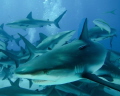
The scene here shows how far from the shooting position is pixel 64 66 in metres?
1.55

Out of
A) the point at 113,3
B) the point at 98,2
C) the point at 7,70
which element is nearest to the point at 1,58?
the point at 7,70

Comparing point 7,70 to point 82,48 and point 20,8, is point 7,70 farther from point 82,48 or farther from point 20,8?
point 20,8

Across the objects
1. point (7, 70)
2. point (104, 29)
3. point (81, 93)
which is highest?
point (104, 29)

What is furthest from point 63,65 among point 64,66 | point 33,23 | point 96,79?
point 33,23

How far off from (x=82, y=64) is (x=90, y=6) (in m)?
64.8

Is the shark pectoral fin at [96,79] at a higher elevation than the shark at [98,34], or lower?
higher

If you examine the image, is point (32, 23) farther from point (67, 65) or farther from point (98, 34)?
point (67, 65)

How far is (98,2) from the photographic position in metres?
59.8

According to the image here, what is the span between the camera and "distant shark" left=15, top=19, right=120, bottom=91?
1.41 metres

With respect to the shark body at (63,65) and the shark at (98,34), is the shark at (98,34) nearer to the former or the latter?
the shark at (98,34)

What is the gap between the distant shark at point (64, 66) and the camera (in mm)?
1412

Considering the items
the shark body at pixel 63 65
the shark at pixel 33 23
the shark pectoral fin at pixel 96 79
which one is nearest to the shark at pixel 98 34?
the shark at pixel 33 23

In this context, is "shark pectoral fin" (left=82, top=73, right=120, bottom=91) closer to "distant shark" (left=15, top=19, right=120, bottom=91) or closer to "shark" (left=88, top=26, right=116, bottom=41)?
"distant shark" (left=15, top=19, right=120, bottom=91)

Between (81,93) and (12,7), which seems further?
(12,7)
